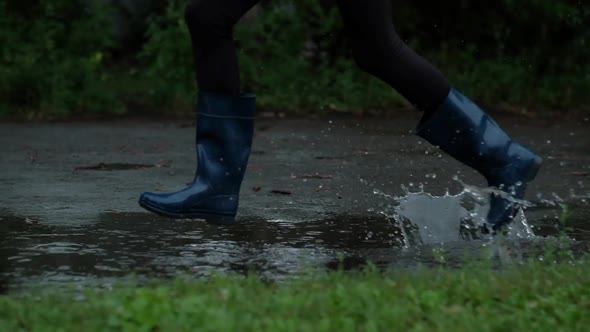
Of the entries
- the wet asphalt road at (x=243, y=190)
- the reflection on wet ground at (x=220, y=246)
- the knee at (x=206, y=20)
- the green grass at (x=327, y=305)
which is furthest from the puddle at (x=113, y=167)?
the green grass at (x=327, y=305)

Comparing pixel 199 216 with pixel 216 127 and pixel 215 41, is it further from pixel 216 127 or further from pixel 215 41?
pixel 215 41

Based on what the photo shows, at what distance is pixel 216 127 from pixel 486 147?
3.40ft

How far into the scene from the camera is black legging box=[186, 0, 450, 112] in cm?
484

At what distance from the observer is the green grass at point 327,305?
3500mm

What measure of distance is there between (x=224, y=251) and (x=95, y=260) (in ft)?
1.56

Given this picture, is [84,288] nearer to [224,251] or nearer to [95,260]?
[95,260]

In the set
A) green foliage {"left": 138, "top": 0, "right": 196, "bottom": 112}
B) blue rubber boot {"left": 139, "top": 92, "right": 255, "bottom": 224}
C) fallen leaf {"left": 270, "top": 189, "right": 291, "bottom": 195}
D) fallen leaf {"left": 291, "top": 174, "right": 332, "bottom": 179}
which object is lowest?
fallen leaf {"left": 270, "top": 189, "right": 291, "bottom": 195}

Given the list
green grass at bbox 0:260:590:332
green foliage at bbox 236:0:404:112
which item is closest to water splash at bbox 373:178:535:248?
green grass at bbox 0:260:590:332

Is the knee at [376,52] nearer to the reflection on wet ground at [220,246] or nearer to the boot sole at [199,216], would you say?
the reflection on wet ground at [220,246]

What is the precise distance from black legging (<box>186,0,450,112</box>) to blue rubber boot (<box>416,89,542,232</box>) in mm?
69

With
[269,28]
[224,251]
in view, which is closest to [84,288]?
[224,251]

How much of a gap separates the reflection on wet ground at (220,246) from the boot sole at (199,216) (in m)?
0.07

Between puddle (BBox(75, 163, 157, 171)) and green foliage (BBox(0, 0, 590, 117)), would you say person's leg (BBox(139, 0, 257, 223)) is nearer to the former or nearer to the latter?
puddle (BBox(75, 163, 157, 171))

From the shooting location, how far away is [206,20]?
482cm
